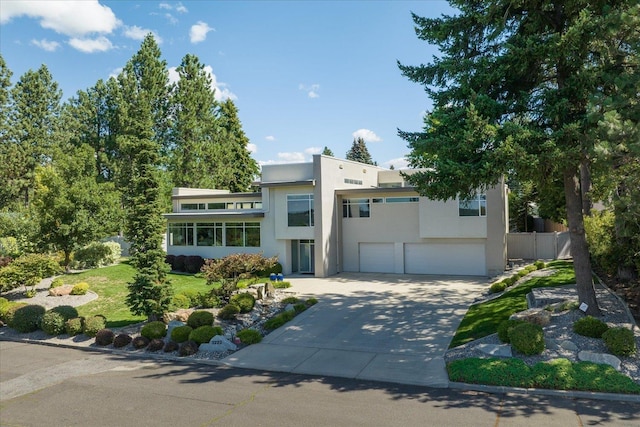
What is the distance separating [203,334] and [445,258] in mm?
17355

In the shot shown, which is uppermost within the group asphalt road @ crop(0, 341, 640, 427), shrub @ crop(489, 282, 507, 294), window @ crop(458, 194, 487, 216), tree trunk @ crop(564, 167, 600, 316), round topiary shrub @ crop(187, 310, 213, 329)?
window @ crop(458, 194, 487, 216)

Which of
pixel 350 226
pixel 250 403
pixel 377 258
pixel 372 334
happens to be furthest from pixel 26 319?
pixel 377 258

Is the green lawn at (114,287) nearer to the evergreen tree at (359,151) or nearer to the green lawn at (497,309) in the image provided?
the green lawn at (497,309)

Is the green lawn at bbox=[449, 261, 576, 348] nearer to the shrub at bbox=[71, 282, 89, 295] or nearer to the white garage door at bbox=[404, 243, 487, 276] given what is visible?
the white garage door at bbox=[404, 243, 487, 276]

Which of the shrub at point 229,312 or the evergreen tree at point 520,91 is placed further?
the shrub at point 229,312

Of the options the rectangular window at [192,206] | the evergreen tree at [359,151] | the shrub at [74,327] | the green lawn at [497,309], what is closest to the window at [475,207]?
the green lawn at [497,309]

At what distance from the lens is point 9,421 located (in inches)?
360

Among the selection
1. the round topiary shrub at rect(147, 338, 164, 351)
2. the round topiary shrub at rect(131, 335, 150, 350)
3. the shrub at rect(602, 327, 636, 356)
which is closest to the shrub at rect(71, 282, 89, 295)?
the round topiary shrub at rect(131, 335, 150, 350)

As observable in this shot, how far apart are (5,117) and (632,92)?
5188cm

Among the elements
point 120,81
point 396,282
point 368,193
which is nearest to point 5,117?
point 120,81

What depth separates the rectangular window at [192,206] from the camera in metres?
33.4

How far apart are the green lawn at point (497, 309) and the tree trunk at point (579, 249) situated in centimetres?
262

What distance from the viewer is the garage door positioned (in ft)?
93.8

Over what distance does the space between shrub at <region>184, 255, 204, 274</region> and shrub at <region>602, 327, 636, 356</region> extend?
24612mm
